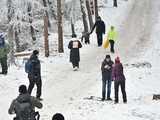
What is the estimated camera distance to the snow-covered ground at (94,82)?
1889cm

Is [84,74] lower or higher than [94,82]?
A: higher

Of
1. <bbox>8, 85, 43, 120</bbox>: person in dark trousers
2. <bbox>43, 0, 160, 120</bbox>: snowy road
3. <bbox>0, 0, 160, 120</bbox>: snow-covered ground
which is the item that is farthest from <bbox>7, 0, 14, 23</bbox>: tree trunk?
<bbox>8, 85, 43, 120</bbox>: person in dark trousers

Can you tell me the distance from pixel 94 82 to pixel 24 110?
11823mm

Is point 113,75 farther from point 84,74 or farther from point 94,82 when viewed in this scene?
point 84,74

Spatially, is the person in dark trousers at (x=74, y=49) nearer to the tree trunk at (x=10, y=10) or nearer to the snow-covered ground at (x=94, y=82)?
the snow-covered ground at (x=94, y=82)

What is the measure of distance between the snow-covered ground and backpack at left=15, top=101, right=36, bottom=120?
5.47 m

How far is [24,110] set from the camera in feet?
41.1

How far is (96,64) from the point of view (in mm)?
29156

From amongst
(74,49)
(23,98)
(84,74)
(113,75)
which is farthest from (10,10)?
(23,98)

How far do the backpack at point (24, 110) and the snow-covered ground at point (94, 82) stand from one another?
5.47m

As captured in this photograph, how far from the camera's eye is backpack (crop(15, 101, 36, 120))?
1256cm

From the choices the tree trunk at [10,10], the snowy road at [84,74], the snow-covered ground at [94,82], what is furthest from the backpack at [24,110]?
the tree trunk at [10,10]

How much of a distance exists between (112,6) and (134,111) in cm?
4176

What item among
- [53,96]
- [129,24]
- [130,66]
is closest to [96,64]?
[130,66]
